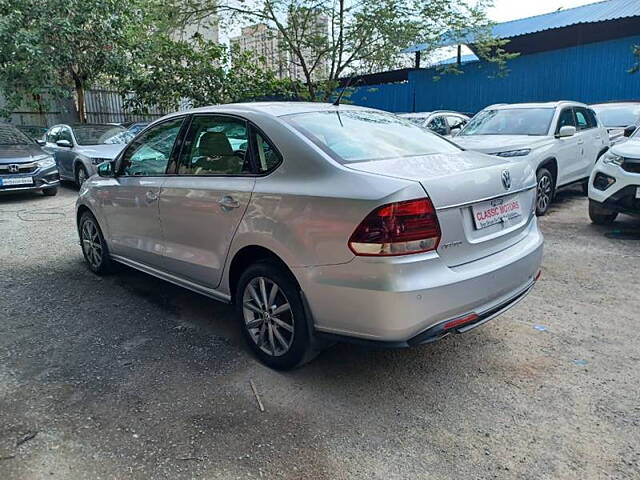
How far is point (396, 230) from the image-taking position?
96.6 inches

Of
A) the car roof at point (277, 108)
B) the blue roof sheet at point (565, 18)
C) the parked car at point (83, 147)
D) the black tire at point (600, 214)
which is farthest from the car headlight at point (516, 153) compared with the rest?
the blue roof sheet at point (565, 18)

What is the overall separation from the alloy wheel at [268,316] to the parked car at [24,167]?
8005 mm

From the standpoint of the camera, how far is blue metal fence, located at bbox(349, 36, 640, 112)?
14.7 metres

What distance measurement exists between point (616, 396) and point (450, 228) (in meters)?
1.35

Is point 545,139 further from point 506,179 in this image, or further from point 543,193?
point 506,179

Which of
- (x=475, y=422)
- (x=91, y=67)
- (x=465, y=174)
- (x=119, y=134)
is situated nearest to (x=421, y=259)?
(x=465, y=174)

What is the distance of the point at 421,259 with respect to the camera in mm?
2486

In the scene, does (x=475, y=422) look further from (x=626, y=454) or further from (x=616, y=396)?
(x=616, y=396)

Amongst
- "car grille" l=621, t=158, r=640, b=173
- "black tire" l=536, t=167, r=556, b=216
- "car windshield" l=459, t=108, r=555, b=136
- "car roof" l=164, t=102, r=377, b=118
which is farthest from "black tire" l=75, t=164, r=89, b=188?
"car grille" l=621, t=158, r=640, b=173

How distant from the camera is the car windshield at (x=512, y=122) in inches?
299

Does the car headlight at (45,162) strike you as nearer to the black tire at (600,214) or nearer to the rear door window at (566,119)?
the rear door window at (566,119)

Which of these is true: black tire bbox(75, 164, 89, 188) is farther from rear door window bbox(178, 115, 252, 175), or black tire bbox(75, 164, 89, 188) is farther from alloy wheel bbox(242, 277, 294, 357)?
alloy wheel bbox(242, 277, 294, 357)

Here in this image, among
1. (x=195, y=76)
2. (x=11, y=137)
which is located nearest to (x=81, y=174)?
(x=11, y=137)

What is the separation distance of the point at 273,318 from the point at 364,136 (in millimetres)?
1291
